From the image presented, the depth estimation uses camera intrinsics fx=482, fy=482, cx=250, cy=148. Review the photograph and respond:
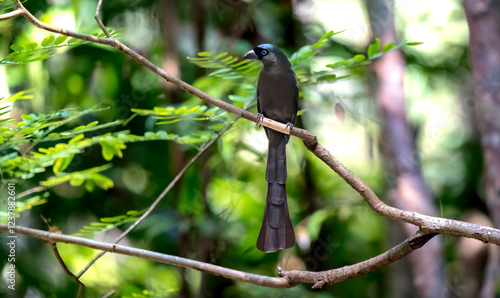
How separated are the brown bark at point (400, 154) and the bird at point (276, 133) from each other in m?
1.13

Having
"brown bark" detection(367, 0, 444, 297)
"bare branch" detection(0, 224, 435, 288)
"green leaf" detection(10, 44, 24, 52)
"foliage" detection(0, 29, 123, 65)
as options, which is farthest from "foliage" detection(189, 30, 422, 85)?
"brown bark" detection(367, 0, 444, 297)

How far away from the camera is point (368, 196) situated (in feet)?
3.34

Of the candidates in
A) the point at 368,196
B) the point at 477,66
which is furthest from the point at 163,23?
the point at 368,196

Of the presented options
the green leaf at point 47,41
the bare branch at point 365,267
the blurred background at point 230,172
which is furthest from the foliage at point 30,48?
the blurred background at point 230,172

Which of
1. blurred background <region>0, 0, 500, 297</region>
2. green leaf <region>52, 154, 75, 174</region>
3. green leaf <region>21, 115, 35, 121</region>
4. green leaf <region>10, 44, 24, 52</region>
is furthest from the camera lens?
blurred background <region>0, 0, 500, 297</region>

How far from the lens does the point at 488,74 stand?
2.35 m

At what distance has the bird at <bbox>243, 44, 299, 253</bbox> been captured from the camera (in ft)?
3.91

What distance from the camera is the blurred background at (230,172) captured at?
2391mm

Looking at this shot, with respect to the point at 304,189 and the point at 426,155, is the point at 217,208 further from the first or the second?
the point at 426,155

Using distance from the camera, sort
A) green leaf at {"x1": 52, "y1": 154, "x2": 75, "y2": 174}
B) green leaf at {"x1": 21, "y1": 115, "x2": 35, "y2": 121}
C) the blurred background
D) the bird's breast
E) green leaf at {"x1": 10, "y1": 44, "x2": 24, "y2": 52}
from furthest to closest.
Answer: the blurred background, green leaf at {"x1": 52, "y1": 154, "x2": 75, "y2": 174}, the bird's breast, green leaf at {"x1": 21, "y1": 115, "x2": 35, "y2": 121}, green leaf at {"x1": 10, "y1": 44, "x2": 24, "y2": 52}

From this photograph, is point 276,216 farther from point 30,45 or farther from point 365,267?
point 30,45

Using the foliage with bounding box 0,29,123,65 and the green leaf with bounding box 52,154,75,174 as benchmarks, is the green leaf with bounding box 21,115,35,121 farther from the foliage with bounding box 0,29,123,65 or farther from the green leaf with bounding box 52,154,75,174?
the green leaf with bounding box 52,154,75,174

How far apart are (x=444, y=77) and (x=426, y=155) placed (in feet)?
1.88

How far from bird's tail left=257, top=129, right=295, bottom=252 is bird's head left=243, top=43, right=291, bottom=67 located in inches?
10.6
